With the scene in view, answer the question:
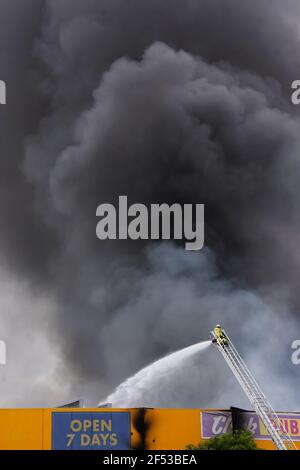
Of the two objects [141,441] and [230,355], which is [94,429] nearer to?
[141,441]

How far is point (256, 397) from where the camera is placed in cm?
4441

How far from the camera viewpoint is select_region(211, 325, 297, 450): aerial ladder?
43406 mm

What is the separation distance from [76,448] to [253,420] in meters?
11.3

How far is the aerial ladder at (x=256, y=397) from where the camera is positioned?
142 ft
